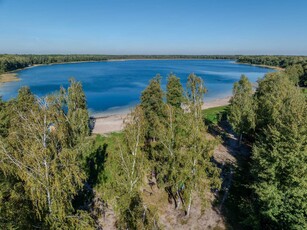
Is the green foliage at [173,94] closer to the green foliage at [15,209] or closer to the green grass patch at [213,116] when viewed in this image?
the green grass patch at [213,116]

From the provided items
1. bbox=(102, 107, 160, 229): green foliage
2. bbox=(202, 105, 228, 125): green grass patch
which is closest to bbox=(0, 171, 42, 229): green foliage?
bbox=(102, 107, 160, 229): green foliage

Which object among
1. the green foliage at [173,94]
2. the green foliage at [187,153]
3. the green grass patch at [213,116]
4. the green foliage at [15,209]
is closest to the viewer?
the green foliage at [15,209]

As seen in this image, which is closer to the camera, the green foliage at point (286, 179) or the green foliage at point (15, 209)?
the green foliage at point (15, 209)

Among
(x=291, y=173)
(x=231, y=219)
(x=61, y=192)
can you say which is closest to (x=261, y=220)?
(x=231, y=219)

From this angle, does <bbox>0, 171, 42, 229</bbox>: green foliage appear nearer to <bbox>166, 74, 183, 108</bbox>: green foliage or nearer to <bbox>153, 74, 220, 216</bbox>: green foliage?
<bbox>153, 74, 220, 216</bbox>: green foliage

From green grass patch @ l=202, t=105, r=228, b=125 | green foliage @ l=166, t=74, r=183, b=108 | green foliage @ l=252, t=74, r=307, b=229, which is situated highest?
green foliage @ l=166, t=74, r=183, b=108

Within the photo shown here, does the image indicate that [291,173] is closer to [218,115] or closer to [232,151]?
[232,151]

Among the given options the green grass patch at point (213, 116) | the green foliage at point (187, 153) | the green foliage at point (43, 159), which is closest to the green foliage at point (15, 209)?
the green foliage at point (43, 159)

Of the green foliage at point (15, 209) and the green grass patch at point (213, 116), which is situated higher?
the green foliage at point (15, 209)

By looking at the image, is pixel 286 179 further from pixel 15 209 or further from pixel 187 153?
pixel 15 209
